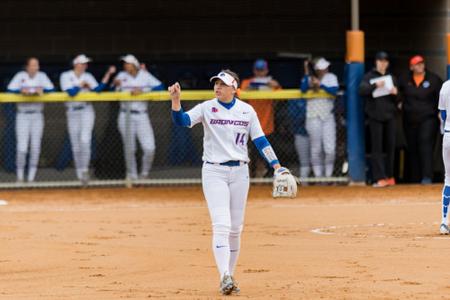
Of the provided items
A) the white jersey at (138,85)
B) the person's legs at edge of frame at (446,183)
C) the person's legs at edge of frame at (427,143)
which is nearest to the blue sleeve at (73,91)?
the white jersey at (138,85)

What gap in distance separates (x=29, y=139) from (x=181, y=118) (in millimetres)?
10031

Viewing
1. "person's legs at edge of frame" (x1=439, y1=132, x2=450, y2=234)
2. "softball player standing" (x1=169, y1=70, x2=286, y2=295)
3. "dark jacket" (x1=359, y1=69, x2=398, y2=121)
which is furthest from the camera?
"dark jacket" (x1=359, y1=69, x2=398, y2=121)

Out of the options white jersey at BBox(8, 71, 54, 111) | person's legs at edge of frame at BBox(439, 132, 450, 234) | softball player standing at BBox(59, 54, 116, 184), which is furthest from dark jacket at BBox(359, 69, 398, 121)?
person's legs at edge of frame at BBox(439, 132, 450, 234)

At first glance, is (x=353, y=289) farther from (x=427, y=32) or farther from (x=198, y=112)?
(x=427, y=32)

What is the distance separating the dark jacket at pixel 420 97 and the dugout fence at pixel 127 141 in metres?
1.06

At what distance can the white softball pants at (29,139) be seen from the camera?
19281mm

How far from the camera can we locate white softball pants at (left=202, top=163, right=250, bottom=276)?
376 inches

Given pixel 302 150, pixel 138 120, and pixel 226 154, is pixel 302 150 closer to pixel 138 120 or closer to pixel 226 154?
pixel 138 120

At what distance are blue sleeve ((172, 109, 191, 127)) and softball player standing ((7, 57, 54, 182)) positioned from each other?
9787 mm

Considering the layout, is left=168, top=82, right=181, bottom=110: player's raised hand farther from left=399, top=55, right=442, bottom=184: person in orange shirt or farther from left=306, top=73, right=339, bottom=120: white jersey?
left=399, top=55, right=442, bottom=184: person in orange shirt

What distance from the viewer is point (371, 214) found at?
1616cm

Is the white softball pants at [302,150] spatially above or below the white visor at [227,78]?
below

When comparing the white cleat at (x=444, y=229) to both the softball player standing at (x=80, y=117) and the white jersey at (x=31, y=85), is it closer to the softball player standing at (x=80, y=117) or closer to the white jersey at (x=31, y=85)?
the softball player standing at (x=80, y=117)

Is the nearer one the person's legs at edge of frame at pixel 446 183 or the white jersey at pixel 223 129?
the white jersey at pixel 223 129
